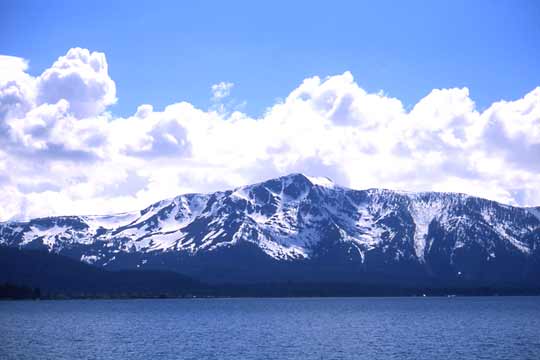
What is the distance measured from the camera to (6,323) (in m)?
159

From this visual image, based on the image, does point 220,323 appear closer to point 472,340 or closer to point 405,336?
point 405,336

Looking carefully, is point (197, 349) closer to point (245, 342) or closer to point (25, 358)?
point (245, 342)

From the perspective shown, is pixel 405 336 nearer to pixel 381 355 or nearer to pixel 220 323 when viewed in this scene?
pixel 381 355

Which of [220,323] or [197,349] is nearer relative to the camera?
[197,349]

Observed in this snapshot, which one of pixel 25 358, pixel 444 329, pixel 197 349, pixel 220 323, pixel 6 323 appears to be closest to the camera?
pixel 25 358

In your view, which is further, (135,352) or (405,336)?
(405,336)

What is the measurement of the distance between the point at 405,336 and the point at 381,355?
31.3m

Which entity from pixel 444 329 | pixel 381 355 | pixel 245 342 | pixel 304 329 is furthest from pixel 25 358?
pixel 444 329

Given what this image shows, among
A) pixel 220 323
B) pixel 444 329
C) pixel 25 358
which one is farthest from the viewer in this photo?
pixel 220 323

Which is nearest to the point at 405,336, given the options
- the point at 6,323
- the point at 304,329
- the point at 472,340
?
the point at 472,340

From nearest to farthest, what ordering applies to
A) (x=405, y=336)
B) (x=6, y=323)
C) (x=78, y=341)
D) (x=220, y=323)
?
(x=78, y=341), (x=405, y=336), (x=6, y=323), (x=220, y=323)

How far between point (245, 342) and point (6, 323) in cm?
6973

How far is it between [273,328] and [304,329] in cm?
936

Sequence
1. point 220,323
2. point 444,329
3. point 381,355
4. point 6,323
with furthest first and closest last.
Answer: point 220,323, point 6,323, point 444,329, point 381,355
